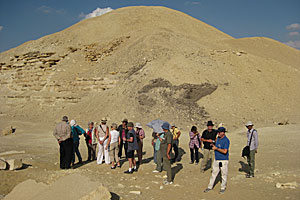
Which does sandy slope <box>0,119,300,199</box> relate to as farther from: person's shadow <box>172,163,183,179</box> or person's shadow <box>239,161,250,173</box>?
person's shadow <box>239,161,250,173</box>

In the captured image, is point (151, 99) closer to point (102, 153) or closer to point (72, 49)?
point (102, 153)

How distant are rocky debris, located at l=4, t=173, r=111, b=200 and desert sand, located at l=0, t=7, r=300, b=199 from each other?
1204 millimetres

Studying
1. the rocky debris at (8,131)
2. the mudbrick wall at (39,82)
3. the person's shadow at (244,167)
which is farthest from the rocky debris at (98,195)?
the mudbrick wall at (39,82)

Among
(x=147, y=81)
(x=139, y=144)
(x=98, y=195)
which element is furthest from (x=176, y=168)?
(x=147, y=81)

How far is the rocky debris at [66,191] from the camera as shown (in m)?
4.95

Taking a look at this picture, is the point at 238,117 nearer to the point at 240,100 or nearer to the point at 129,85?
the point at 240,100

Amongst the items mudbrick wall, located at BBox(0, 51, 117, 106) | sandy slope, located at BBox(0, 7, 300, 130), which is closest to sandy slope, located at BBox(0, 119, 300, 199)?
sandy slope, located at BBox(0, 7, 300, 130)

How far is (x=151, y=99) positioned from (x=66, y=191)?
13.9 m

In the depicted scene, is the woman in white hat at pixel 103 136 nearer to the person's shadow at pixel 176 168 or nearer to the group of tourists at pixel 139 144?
the group of tourists at pixel 139 144

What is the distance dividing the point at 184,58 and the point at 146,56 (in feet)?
11.6

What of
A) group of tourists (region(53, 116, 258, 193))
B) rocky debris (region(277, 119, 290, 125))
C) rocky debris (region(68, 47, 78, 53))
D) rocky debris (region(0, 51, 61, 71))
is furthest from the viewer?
rocky debris (region(68, 47, 78, 53))

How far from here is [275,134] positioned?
525 inches

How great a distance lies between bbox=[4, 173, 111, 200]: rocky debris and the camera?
495cm

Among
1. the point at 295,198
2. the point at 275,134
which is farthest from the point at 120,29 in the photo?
the point at 295,198
